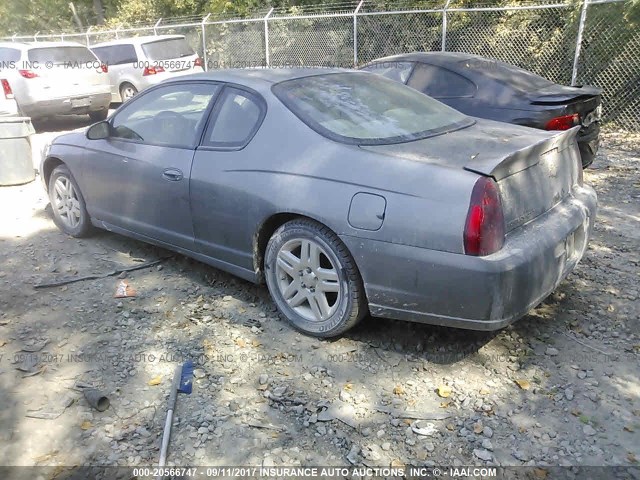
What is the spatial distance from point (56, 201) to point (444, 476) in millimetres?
4450

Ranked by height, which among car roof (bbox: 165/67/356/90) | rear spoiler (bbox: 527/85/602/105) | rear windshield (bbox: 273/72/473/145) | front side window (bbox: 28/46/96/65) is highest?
front side window (bbox: 28/46/96/65)

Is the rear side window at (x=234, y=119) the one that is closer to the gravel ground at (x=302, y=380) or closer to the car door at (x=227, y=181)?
the car door at (x=227, y=181)

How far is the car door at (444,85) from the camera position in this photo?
20.7 feet

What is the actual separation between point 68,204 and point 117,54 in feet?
30.8

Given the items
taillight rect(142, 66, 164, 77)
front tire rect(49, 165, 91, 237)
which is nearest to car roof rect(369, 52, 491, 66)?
front tire rect(49, 165, 91, 237)

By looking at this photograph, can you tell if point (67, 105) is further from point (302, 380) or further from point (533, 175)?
point (533, 175)

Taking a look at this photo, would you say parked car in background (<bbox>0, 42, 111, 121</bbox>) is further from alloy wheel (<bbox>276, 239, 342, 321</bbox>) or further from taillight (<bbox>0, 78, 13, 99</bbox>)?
alloy wheel (<bbox>276, 239, 342, 321</bbox>)

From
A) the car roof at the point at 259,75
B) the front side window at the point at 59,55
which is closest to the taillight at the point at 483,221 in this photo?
the car roof at the point at 259,75

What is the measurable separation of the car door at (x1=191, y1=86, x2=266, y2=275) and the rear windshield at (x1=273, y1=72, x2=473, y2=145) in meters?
0.31

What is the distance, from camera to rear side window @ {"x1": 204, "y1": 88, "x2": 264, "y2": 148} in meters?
3.73

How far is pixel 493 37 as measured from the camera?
11.3m

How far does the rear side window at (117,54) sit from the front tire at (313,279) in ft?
36.4

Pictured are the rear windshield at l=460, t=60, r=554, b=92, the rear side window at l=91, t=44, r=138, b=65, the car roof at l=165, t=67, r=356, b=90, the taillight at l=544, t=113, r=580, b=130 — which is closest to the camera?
the car roof at l=165, t=67, r=356, b=90

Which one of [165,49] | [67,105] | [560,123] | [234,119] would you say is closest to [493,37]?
[560,123]
